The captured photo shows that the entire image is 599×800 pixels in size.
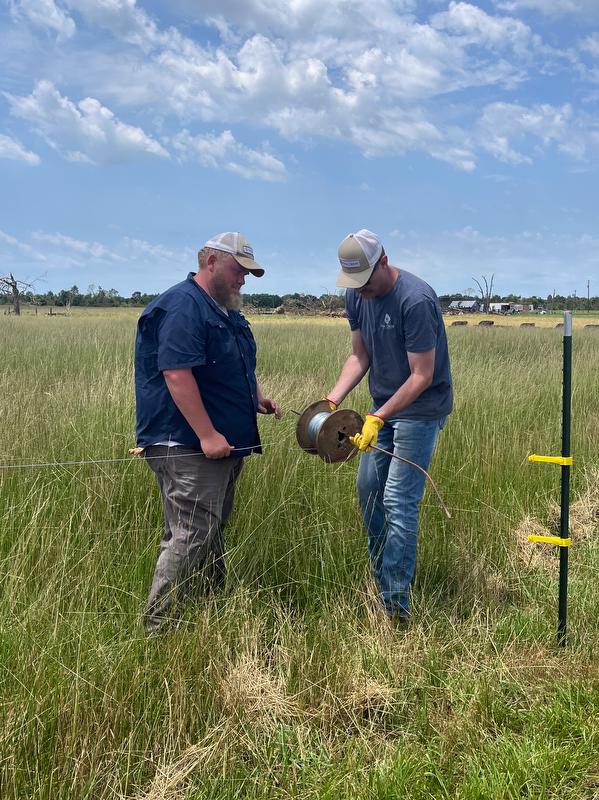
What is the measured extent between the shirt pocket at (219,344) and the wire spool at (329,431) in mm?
531

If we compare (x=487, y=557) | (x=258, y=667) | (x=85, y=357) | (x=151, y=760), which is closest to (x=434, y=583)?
(x=487, y=557)

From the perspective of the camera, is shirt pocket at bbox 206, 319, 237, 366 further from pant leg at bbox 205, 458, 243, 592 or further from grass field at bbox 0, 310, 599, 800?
grass field at bbox 0, 310, 599, 800

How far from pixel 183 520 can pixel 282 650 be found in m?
0.74

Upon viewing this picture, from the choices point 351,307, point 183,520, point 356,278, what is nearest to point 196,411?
point 183,520

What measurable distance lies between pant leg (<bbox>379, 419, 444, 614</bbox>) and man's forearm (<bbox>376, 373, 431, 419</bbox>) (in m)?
0.22

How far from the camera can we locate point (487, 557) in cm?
427

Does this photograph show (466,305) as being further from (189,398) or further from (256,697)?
(256,697)

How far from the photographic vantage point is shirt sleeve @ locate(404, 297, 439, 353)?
10.6ft

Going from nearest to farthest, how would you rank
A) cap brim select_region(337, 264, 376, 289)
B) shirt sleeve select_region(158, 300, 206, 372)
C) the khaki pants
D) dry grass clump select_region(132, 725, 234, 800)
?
1. dry grass clump select_region(132, 725, 234, 800)
2. shirt sleeve select_region(158, 300, 206, 372)
3. the khaki pants
4. cap brim select_region(337, 264, 376, 289)

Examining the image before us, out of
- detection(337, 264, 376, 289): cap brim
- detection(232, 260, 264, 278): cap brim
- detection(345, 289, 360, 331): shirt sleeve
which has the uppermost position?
detection(232, 260, 264, 278): cap brim

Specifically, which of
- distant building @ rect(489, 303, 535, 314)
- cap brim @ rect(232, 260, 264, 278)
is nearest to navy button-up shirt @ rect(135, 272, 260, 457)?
cap brim @ rect(232, 260, 264, 278)

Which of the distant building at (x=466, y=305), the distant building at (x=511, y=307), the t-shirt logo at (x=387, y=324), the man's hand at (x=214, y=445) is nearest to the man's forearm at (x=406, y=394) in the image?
the t-shirt logo at (x=387, y=324)

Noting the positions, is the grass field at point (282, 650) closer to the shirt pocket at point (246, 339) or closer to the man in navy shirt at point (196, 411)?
the man in navy shirt at point (196, 411)

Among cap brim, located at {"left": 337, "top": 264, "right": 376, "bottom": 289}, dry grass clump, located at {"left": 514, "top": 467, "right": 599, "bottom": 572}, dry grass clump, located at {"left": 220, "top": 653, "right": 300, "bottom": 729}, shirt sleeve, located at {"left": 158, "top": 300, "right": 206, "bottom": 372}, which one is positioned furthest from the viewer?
dry grass clump, located at {"left": 514, "top": 467, "right": 599, "bottom": 572}
